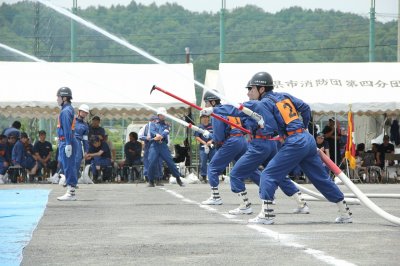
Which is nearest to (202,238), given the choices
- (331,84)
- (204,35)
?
(331,84)

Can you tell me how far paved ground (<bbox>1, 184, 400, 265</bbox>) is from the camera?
9445 millimetres

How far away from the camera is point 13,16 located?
47938mm

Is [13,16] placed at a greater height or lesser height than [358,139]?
greater

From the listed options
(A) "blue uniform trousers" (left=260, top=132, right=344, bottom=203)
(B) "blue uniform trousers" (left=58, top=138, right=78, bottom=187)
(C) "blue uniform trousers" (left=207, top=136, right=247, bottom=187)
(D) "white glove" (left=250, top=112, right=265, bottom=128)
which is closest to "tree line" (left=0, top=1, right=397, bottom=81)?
(B) "blue uniform trousers" (left=58, top=138, right=78, bottom=187)

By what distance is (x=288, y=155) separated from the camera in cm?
1359

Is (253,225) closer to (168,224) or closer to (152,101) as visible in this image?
(168,224)

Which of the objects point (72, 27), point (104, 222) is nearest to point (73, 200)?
point (104, 222)

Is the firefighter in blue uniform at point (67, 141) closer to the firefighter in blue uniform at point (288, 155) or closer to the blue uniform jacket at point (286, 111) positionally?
the firefighter in blue uniform at point (288, 155)

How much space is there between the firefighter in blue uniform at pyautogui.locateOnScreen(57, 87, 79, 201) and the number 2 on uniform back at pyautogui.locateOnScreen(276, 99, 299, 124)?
7.45 m

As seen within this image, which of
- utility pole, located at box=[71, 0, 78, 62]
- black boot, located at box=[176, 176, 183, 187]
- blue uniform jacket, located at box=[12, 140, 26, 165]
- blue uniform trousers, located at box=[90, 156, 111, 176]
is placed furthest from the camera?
utility pole, located at box=[71, 0, 78, 62]

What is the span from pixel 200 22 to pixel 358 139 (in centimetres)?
2407

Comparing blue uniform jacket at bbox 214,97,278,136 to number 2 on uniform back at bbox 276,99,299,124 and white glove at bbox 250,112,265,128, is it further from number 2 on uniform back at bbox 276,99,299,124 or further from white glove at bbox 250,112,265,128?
number 2 on uniform back at bbox 276,99,299,124

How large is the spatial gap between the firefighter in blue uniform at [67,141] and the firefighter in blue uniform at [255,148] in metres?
5.29

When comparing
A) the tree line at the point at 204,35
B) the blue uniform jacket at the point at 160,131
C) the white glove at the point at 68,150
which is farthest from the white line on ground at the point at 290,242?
the tree line at the point at 204,35
